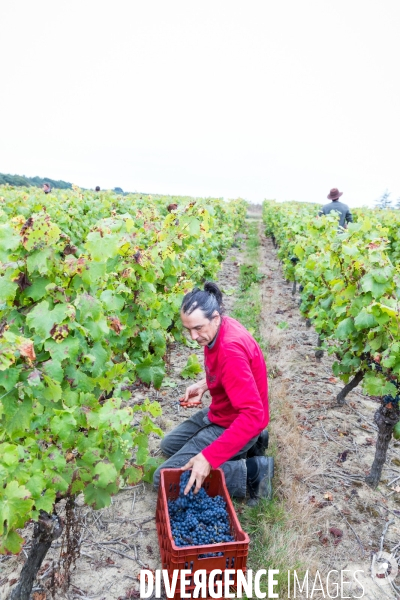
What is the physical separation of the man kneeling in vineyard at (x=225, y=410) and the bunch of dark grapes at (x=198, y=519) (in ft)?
0.36

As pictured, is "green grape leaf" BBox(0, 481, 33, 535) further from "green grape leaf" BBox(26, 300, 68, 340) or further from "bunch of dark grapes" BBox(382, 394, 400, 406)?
"bunch of dark grapes" BBox(382, 394, 400, 406)

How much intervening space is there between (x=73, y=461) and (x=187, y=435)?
1.38 m

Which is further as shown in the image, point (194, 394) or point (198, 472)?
point (194, 394)

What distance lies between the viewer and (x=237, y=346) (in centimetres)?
256

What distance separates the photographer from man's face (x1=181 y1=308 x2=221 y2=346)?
2.51 metres

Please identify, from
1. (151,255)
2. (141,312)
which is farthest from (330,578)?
(151,255)

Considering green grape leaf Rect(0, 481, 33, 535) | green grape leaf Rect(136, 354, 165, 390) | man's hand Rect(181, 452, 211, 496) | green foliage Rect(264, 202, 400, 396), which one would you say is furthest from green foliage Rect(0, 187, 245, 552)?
green foliage Rect(264, 202, 400, 396)

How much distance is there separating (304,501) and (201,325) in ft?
4.68

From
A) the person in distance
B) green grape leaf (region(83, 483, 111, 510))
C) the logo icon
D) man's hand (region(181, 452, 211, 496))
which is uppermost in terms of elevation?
the person in distance

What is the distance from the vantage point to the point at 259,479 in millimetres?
3002

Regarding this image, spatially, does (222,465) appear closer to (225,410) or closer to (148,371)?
(225,410)

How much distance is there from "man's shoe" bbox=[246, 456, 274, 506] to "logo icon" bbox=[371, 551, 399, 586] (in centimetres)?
70

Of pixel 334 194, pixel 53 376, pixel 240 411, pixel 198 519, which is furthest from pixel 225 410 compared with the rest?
pixel 334 194

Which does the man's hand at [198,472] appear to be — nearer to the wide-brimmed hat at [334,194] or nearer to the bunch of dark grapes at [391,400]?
the bunch of dark grapes at [391,400]
